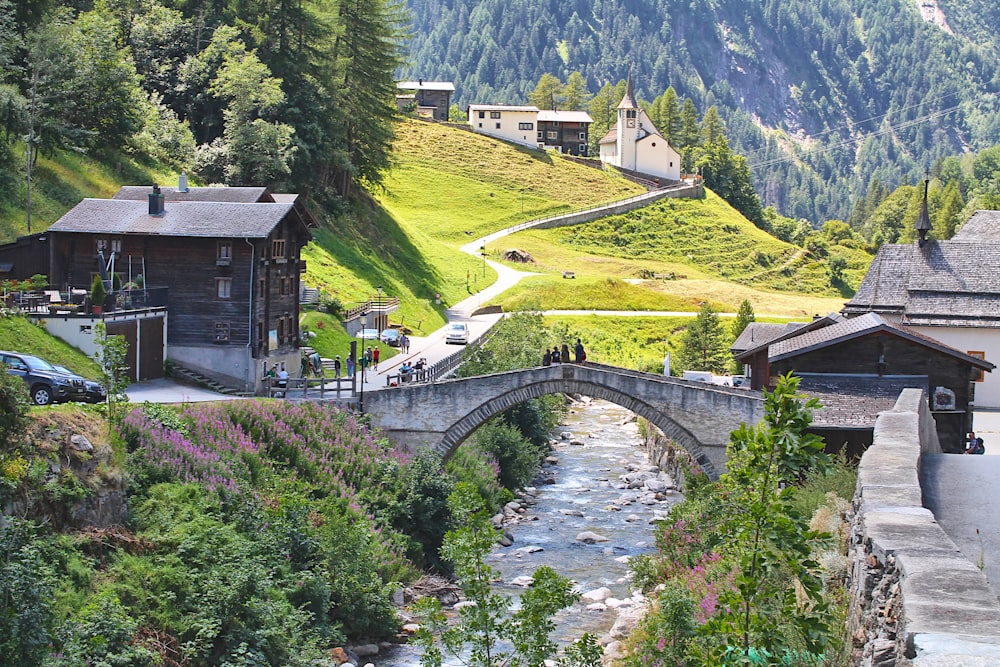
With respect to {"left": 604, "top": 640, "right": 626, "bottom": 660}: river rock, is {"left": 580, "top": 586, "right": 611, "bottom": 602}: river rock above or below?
above

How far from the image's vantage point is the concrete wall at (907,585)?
7.48 metres

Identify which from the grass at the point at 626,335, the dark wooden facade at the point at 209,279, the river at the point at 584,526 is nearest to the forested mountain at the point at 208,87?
the dark wooden facade at the point at 209,279

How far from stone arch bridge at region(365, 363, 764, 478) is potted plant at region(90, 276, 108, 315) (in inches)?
374

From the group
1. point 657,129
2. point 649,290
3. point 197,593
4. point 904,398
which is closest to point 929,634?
point 904,398

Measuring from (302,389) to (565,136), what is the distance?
420ft

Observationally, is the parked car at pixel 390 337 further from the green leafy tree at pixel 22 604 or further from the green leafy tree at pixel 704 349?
the green leafy tree at pixel 22 604

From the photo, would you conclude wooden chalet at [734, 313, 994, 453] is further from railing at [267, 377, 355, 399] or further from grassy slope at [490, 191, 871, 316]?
grassy slope at [490, 191, 871, 316]

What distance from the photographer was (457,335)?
64.6 metres

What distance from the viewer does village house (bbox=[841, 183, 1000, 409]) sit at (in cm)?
4756

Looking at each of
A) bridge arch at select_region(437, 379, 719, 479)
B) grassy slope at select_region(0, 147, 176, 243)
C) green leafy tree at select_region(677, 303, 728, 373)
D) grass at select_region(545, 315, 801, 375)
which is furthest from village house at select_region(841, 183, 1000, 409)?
grassy slope at select_region(0, 147, 176, 243)

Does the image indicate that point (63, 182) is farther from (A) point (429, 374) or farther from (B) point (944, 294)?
(B) point (944, 294)

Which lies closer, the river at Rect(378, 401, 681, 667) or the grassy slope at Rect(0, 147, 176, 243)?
the river at Rect(378, 401, 681, 667)

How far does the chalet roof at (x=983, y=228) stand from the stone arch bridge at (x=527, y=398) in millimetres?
21408

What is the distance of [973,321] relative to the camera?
156 feet
